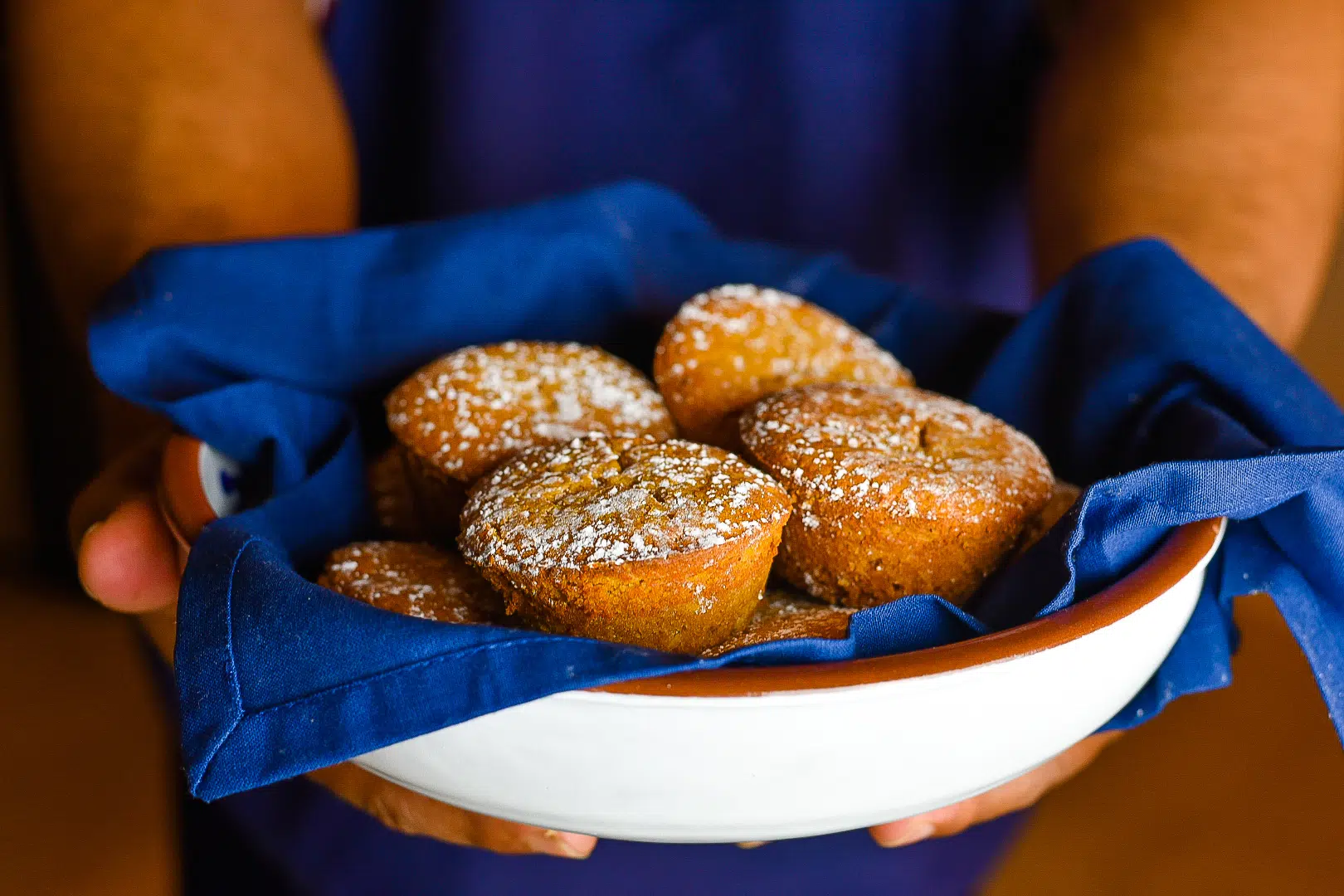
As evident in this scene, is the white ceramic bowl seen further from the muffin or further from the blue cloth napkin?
the muffin

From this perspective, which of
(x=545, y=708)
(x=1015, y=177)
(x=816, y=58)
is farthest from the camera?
(x=1015, y=177)

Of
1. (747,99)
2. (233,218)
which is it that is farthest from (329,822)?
(747,99)

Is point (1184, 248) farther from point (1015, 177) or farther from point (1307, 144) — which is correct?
point (1015, 177)

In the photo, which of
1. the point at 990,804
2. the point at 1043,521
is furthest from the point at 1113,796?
the point at 1043,521

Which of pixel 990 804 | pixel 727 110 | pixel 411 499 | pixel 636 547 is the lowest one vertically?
pixel 990 804

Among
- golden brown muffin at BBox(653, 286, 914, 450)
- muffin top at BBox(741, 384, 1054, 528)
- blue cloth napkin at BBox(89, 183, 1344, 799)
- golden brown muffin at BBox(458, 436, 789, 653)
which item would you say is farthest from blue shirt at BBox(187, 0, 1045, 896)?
golden brown muffin at BBox(458, 436, 789, 653)

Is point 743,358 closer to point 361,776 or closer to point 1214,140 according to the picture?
point 361,776

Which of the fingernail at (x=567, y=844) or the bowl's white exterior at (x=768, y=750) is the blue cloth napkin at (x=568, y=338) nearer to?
the bowl's white exterior at (x=768, y=750)
